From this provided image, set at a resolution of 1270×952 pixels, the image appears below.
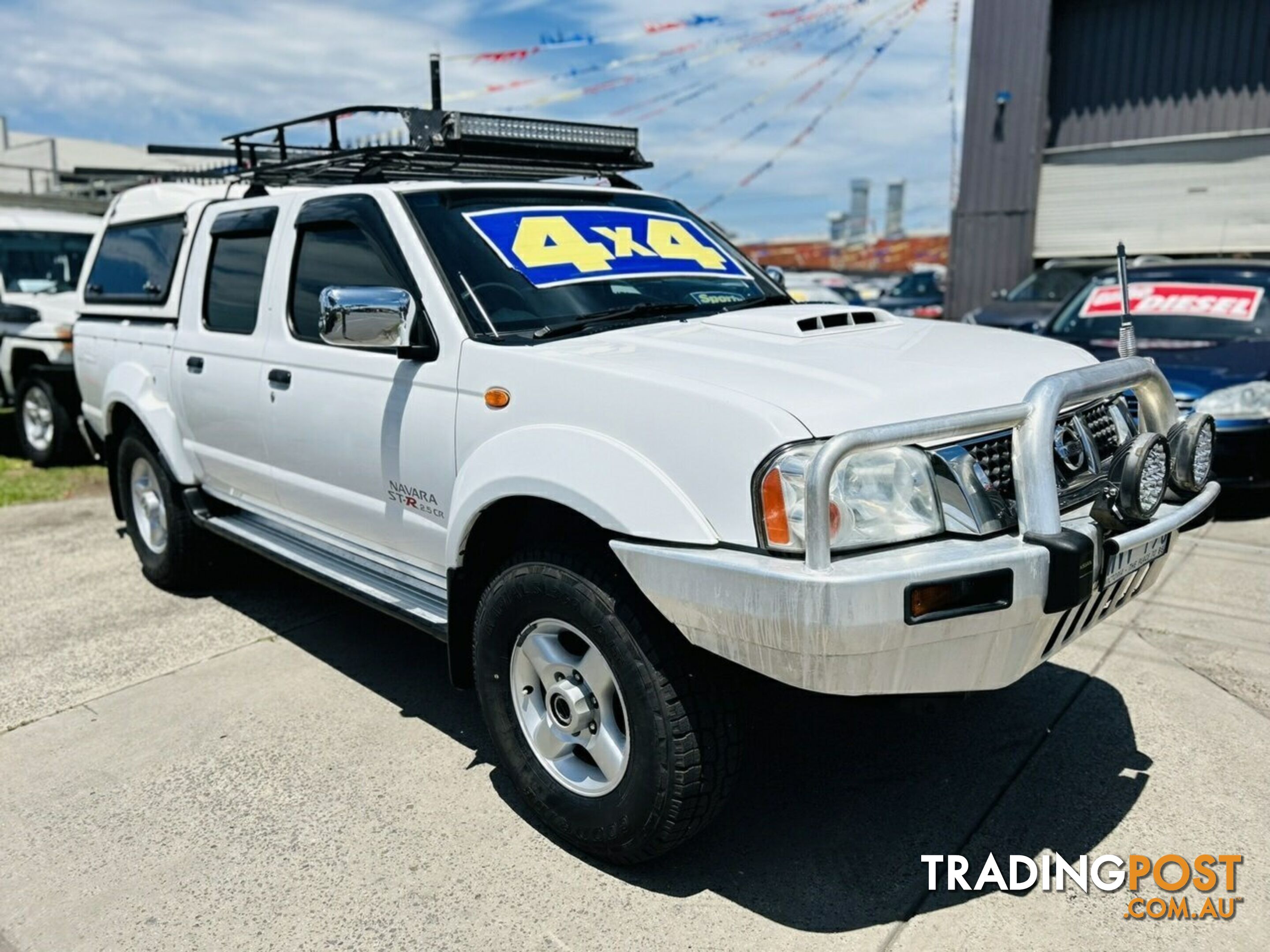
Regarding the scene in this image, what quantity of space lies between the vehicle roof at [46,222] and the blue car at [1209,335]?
349 inches

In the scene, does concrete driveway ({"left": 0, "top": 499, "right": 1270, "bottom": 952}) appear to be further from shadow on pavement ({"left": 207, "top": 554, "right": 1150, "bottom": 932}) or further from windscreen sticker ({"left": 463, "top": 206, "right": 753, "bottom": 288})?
windscreen sticker ({"left": 463, "top": 206, "right": 753, "bottom": 288})

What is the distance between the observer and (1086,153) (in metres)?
15.2

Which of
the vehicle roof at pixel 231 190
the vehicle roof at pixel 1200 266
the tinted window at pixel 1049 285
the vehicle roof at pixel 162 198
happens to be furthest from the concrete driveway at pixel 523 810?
the tinted window at pixel 1049 285

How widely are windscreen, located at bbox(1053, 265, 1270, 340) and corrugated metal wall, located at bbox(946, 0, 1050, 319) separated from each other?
8.50 metres

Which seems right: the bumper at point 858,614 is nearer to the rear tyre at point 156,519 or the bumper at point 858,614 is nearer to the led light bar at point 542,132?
the led light bar at point 542,132

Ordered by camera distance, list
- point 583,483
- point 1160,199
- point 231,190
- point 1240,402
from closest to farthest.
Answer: point 583,483 → point 231,190 → point 1240,402 → point 1160,199

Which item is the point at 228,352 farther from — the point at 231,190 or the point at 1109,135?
the point at 1109,135

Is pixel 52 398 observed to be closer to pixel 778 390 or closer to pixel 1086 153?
pixel 778 390

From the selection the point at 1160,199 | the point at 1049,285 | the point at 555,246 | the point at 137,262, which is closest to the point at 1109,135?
the point at 1160,199

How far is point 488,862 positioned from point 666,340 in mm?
1566

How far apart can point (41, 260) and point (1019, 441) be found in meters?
10.3

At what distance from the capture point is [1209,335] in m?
6.99

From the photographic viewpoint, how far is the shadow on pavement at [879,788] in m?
2.72

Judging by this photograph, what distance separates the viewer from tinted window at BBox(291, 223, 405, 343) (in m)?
3.60
